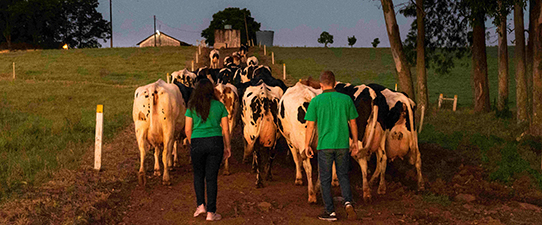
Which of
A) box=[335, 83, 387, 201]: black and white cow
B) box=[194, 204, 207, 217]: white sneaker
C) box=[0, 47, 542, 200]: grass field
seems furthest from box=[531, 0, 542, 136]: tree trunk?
box=[194, 204, 207, 217]: white sneaker

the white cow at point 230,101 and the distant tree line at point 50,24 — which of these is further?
the distant tree line at point 50,24

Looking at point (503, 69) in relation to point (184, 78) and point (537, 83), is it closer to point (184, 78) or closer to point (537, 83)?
point (537, 83)

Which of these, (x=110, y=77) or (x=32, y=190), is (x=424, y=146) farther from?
(x=110, y=77)

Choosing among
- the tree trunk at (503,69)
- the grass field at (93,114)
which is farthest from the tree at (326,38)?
the tree trunk at (503,69)

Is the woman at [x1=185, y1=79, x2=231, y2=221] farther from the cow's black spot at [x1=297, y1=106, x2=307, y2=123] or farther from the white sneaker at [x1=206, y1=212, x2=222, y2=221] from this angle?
the cow's black spot at [x1=297, y1=106, x2=307, y2=123]

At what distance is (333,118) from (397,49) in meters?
12.4

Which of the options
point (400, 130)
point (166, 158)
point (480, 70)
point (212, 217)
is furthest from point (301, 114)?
point (480, 70)

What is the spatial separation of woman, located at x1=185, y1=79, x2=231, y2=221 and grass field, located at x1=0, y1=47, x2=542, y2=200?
4.14 m

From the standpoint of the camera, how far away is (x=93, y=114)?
1917cm

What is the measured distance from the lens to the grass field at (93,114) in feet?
35.4

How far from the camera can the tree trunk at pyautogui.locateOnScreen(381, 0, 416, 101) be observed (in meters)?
17.8

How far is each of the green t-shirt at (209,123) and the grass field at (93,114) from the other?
4.22 meters

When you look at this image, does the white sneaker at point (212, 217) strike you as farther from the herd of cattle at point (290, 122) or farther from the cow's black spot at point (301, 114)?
the cow's black spot at point (301, 114)

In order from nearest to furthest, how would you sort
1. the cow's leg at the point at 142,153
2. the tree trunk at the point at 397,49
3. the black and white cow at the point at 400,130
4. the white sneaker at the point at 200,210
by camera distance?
the white sneaker at the point at 200,210 → the cow's leg at the point at 142,153 → the black and white cow at the point at 400,130 → the tree trunk at the point at 397,49
